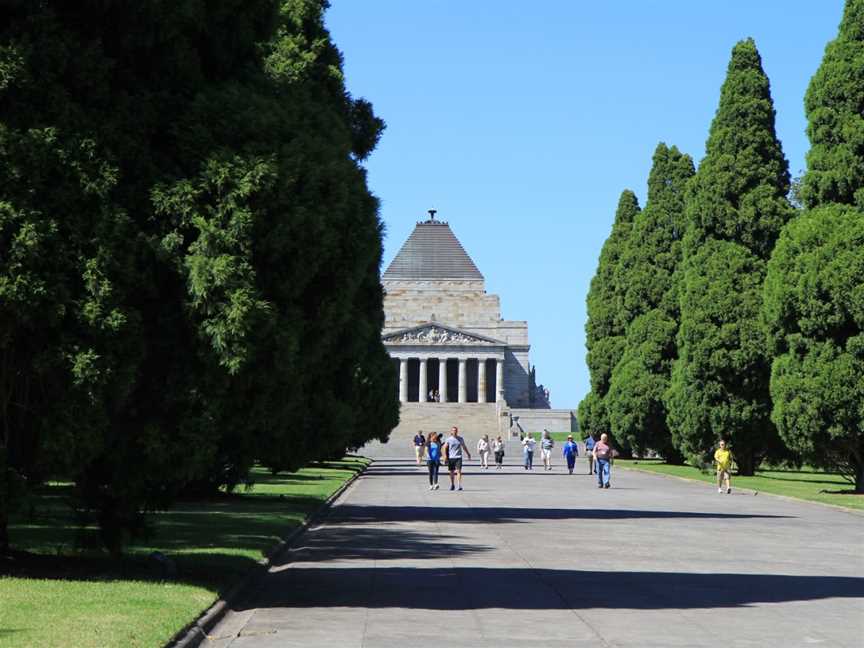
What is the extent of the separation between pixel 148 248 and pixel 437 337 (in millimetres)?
109539

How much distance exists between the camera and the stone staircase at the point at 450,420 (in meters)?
100

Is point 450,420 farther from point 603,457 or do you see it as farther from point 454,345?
point 603,457

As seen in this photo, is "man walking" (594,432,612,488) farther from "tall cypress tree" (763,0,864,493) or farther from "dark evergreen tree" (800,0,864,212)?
"dark evergreen tree" (800,0,864,212)

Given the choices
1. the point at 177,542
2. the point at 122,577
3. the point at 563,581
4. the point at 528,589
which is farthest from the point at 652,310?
the point at 122,577

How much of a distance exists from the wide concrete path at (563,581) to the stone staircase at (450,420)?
230 ft

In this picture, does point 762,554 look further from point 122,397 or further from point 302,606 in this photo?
point 122,397

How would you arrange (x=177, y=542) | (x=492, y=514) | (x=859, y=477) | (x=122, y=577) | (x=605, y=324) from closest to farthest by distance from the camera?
(x=122, y=577) < (x=177, y=542) < (x=492, y=514) < (x=859, y=477) < (x=605, y=324)

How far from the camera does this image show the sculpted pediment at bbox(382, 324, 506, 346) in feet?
402

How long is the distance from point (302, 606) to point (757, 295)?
3700 centimetres

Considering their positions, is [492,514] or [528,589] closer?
[528,589]

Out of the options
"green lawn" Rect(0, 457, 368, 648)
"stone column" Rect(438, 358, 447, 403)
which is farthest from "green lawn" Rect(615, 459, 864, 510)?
"stone column" Rect(438, 358, 447, 403)

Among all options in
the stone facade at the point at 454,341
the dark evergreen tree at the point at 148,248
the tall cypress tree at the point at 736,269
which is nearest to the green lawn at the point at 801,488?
the tall cypress tree at the point at 736,269

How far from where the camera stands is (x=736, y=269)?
48188mm

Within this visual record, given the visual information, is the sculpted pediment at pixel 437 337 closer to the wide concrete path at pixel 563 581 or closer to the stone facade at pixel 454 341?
the stone facade at pixel 454 341
